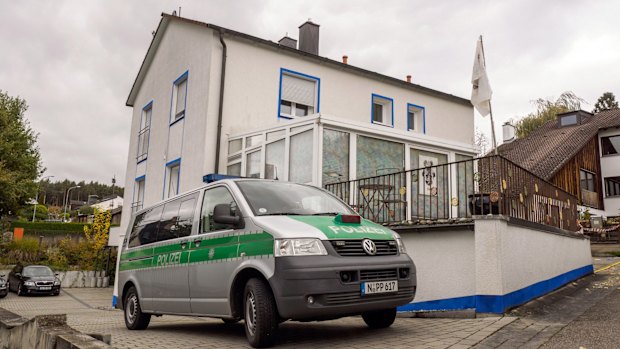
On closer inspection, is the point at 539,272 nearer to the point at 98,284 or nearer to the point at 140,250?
the point at 140,250

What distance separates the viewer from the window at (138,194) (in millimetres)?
20577

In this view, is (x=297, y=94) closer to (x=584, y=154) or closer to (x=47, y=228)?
(x=584, y=154)

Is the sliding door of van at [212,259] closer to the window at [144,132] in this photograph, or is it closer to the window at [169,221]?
the window at [169,221]

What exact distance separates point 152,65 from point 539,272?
17.6 meters

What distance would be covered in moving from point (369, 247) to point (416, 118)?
15142 millimetres

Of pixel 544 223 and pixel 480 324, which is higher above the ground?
pixel 544 223

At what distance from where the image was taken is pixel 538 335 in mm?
5965

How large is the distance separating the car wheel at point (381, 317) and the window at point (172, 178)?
38.8ft

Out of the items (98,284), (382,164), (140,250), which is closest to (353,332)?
(140,250)

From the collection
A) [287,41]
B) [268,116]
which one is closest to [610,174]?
[287,41]

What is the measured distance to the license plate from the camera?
526 cm

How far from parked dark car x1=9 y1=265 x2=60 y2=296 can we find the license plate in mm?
28792

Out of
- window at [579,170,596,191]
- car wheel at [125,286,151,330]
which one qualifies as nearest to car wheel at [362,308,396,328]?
car wheel at [125,286,151,330]

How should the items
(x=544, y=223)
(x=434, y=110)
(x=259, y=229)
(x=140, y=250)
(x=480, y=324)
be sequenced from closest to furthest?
(x=259, y=229), (x=480, y=324), (x=140, y=250), (x=544, y=223), (x=434, y=110)
